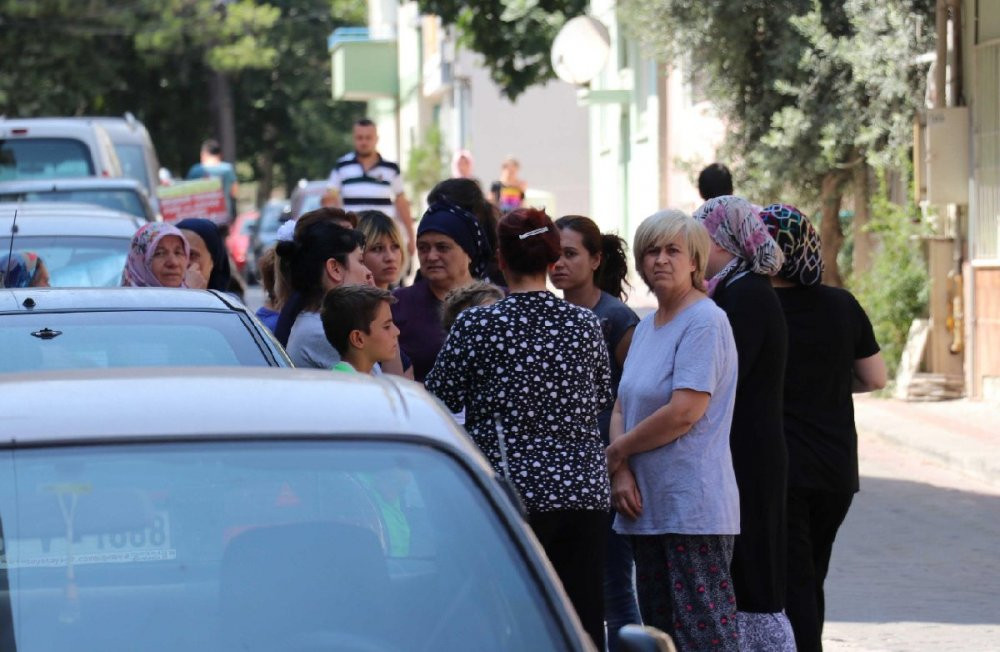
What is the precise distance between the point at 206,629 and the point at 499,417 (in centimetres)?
226

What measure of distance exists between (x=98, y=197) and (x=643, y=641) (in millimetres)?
10723

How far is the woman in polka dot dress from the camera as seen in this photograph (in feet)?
17.2

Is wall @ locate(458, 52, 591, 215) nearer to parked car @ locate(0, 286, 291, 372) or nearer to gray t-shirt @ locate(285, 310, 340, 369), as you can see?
gray t-shirt @ locate(285, 310, 340, 369)

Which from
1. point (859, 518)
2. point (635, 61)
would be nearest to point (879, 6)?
point (859, 518)

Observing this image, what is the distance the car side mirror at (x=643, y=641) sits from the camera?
3.22 m

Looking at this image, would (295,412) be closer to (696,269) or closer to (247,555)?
(247,555)

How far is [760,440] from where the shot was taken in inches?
219

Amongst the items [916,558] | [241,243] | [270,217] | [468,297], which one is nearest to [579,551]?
[468,297]

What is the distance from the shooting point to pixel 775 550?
5.57 meters

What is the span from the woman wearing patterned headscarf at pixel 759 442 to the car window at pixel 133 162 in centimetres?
1409

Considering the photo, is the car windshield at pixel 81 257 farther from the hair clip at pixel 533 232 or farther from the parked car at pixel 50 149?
the parked car at pixel 50 149

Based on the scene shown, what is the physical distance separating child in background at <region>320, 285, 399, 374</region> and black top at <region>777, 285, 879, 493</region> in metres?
1.30

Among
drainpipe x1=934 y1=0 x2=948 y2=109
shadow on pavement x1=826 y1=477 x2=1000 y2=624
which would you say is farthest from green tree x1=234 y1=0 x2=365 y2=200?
shadow on pavement x1=826 y1=477 x2=1000 y2=624

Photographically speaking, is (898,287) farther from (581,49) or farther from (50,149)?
(50,149)
